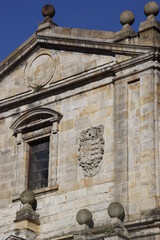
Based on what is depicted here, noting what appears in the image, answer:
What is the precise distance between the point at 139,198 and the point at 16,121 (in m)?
6.08

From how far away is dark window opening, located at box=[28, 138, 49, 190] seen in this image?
25938mm

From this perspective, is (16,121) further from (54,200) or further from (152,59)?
(152,59)

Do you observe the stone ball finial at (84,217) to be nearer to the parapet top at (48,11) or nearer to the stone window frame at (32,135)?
the stone window frame at (32,135)

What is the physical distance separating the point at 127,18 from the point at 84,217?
261 inches

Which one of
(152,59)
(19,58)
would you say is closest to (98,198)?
(152,59)

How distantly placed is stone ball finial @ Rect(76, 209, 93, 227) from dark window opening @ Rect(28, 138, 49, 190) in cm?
282

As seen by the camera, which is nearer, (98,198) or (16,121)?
(98,198)

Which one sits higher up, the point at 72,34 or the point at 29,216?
the point at 72,34

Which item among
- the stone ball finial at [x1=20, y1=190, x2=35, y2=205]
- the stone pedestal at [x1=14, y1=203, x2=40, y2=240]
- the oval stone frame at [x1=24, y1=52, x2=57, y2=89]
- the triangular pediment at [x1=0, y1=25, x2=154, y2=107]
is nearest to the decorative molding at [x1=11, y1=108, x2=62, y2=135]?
the triangular pediment at [x1=0, y1=25, x2=154, y2=107]

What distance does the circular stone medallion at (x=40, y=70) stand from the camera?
27188 millimetres

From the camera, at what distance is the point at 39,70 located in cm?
2764

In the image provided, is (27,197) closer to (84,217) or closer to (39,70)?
(84,217)

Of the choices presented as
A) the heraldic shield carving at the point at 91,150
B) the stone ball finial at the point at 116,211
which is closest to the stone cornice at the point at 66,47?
the heraldic shield carving at the point at 91,150

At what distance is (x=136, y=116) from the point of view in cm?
2402
